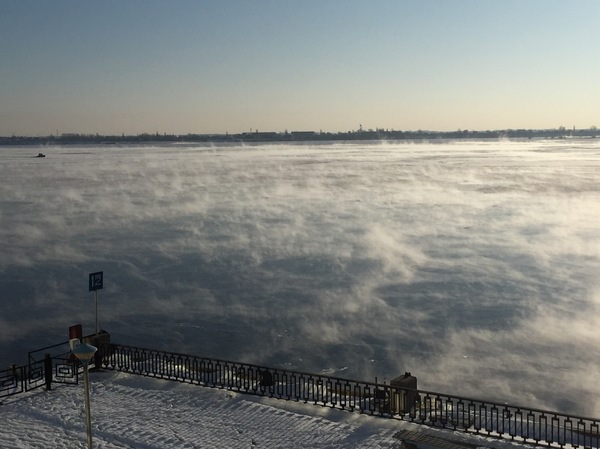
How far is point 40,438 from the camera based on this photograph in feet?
50.5

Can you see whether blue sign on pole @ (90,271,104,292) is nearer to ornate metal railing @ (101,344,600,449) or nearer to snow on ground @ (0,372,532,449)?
ornate metal railing @ (101,344,600,449)

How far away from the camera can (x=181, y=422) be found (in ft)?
53.2

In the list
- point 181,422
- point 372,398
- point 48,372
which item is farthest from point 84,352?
point 372,398

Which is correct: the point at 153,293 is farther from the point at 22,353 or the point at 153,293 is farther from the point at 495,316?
the point at 495,316

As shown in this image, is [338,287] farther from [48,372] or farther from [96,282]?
[48,372]

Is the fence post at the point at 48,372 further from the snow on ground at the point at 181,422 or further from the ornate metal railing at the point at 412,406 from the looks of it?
the ornate metal railing at the point at 412,406

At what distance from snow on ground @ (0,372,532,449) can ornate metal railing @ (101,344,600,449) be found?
0.41 meters

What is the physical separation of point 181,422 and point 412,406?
5.70m

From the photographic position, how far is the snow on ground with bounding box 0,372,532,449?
1518cm

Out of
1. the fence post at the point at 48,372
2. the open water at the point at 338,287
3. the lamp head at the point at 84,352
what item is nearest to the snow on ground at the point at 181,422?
the fence post at the point at 48,372

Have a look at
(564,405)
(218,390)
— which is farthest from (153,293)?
(564,405)

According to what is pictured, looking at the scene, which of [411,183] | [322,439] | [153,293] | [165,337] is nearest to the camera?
[322,439]

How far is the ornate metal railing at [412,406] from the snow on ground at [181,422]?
0.41 m

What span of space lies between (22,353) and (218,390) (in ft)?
28.1
